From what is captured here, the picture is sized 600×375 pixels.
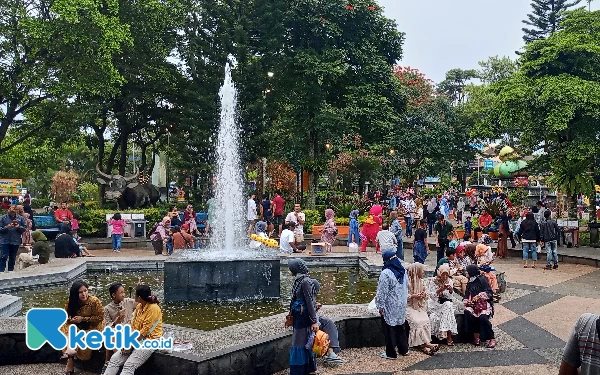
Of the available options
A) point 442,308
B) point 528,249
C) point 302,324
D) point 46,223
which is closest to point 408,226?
point 528,249

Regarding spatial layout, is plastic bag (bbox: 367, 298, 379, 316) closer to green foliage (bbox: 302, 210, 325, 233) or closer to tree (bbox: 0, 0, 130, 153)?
green foliage (bbox: 302, 210, 325, 233)

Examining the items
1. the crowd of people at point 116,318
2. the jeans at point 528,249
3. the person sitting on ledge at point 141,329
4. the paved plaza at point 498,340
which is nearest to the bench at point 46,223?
the paved plaza at point 498,340

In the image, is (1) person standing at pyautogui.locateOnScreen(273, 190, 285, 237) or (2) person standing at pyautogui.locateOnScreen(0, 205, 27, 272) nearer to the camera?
(2) person standing at pyautogui.locateOnScreen(0, 205, 27, 272)

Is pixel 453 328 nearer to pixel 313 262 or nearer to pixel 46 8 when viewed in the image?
pixel 313 262

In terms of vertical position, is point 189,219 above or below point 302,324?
above

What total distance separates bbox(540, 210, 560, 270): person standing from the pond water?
17.4 ft

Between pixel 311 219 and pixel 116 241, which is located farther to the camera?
pixel 311 219

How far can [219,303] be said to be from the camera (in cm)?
1005

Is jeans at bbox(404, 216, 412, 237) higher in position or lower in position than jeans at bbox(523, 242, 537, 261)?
higher

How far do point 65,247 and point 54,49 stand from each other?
1047 cm

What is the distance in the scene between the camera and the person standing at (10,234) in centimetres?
1244

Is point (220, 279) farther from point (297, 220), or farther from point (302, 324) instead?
point (297, 220)

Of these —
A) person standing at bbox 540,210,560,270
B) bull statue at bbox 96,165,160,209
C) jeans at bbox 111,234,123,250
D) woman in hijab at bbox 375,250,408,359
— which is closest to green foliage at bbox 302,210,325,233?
jeans at bbox 111,234,123,250
